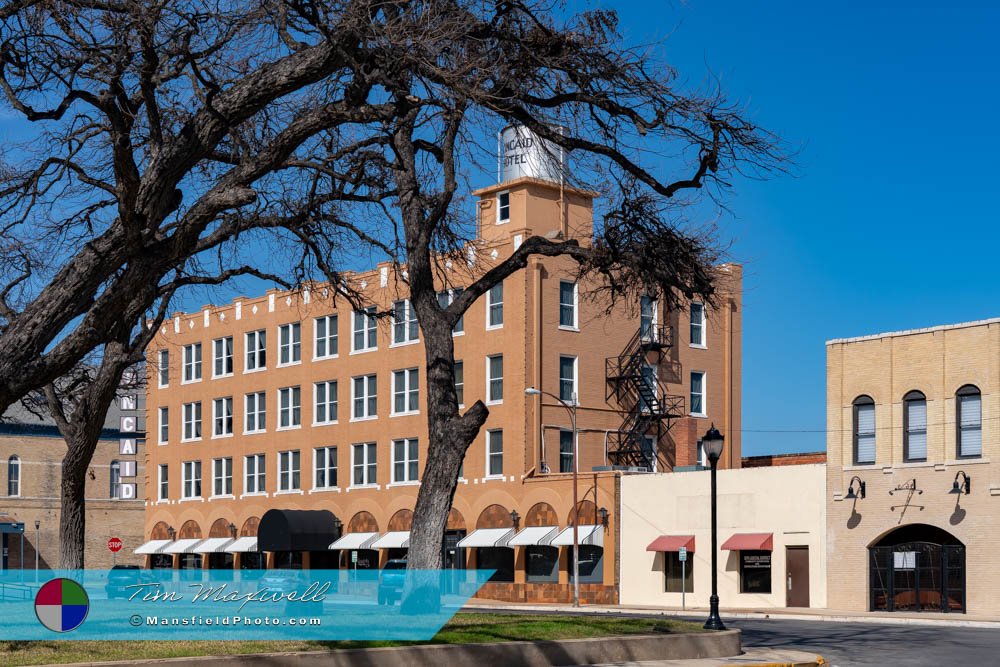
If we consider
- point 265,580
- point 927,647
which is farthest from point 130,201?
point 927,647

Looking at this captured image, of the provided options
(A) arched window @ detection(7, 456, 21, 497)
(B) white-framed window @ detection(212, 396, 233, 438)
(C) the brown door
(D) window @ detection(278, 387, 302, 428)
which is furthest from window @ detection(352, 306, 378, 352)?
(A) arched window @ detection(7, 456, 21, 497)

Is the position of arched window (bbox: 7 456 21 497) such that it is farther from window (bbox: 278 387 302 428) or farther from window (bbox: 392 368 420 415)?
window (bbox: 392 368 420 415)

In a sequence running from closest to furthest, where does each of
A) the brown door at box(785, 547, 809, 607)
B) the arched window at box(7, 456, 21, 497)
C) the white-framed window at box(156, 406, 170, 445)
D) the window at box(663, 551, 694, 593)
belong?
the brown door at box(785, 547, 809, 607)
the window at box(663, 551, 694, 593)
the white-framed window at box(156, 406, 170, 445)
the arched window at box(7, 456, 21, 497)

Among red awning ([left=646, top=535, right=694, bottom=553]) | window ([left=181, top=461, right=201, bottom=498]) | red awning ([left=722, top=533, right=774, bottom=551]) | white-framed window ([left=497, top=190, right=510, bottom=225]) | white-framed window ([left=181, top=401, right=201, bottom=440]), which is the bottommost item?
red awning ([left=646, top=535, right=694, bottom=553])

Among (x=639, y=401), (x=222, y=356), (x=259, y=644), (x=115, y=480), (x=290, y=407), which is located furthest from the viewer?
(x=115, y=480)

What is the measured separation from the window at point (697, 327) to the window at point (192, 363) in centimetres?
2952

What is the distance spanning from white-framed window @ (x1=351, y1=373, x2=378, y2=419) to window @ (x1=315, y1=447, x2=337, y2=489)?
9.07ft

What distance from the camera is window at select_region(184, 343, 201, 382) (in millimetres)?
76875

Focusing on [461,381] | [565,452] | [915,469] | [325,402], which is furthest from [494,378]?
[915,469]

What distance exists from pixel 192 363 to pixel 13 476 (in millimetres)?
23330

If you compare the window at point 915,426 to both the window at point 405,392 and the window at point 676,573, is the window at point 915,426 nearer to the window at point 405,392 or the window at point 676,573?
the window at point 676,573

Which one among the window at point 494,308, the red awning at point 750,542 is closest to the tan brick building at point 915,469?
the red awning at point 750,542

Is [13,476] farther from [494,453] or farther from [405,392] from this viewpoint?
[494,453]

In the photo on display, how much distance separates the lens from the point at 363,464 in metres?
65.6
